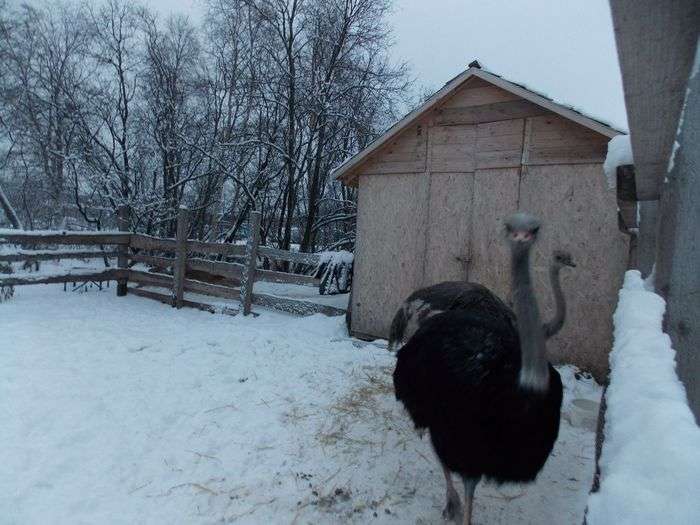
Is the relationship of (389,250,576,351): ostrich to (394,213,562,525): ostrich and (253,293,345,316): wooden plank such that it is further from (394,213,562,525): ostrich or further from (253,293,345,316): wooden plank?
(253,293,345,316): wooden plank

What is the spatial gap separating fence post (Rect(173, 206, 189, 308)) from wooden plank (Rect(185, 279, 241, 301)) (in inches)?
6.2

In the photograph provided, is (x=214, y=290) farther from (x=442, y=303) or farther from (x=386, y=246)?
(x=442, y=303)

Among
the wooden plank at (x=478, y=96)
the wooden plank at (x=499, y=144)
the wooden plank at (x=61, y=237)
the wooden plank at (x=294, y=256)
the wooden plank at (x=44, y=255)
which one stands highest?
the wooden plank at (x=478, y=96)

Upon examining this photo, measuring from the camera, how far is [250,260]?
26.3ft

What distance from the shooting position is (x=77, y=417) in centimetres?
381

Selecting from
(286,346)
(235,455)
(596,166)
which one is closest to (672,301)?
(235,455)

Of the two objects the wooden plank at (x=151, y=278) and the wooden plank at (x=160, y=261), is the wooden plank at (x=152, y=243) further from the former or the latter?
the wooden plank at (x=151, y=278)

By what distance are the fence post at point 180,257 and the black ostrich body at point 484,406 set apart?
6.97 metres

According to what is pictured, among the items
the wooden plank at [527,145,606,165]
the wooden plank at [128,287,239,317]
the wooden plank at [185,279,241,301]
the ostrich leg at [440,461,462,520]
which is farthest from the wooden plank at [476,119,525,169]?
the wooden plank at [128,287,239,317]

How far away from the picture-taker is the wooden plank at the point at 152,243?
8.91m

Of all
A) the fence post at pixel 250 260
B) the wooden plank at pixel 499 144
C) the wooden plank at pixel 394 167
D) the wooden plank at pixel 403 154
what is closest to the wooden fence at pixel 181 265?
the fence post at pixel 250 260

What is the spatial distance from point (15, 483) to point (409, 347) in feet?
8.95

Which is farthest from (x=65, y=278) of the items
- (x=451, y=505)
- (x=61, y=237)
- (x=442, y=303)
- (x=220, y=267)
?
(x=451, y=505)

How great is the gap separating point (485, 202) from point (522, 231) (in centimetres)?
467
